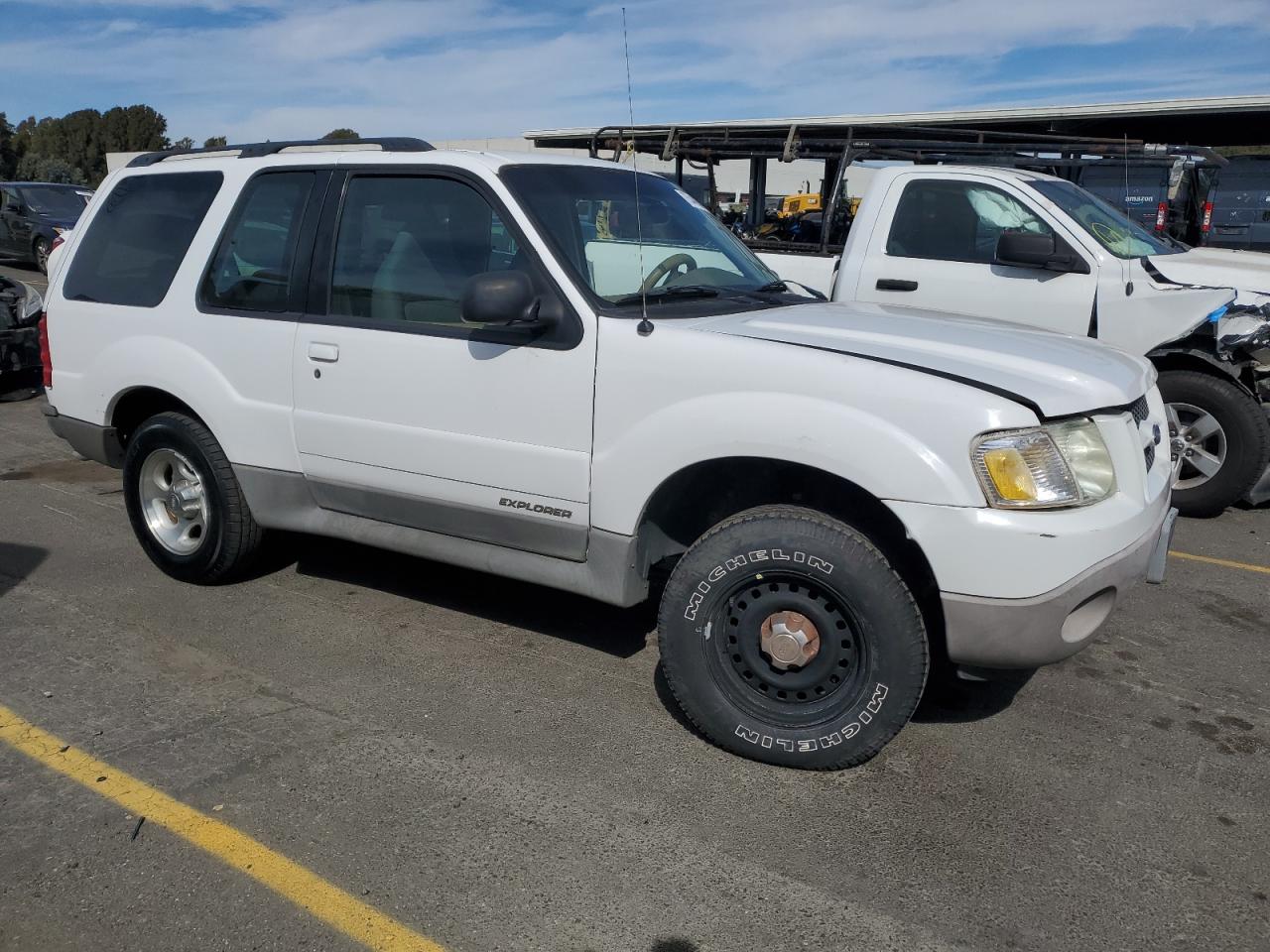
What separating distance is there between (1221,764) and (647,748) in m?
1.88

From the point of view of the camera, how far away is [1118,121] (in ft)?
67.6

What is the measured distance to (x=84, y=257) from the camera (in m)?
5.17

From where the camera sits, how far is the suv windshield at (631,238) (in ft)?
12.7

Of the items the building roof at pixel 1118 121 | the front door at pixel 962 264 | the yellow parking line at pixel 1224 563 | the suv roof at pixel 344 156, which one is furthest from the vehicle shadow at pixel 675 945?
the building roof at pixel 1118 121

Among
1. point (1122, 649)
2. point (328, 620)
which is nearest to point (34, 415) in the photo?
point (328, 620)

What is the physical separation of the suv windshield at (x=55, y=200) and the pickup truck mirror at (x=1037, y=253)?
62.9 ft

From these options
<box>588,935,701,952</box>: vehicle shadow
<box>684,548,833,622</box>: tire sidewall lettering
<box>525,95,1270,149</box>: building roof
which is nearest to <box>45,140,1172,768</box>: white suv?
<box>684,548,833,622</box>: tire sidewall lettering

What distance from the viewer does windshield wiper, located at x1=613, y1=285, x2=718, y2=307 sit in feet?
12.4

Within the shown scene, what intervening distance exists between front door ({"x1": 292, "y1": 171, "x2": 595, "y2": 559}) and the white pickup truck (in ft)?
10.2

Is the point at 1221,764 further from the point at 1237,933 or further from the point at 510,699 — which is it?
the point at 510,699

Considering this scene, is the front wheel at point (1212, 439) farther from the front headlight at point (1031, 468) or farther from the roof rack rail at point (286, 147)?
the roof rack rail at point (286, 147)

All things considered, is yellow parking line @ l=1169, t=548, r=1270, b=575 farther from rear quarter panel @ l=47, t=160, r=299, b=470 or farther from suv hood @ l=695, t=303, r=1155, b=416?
rear quarter panel @ l=47, t=160, r=299, b=470

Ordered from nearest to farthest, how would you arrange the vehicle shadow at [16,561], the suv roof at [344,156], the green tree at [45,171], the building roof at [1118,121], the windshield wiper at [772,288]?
the suv roof at [344,156] < the windshield wiper at [772,288] < the vehicle shadow at [16,561] < the building roof at [1118,121] < the green tree at [45,171]

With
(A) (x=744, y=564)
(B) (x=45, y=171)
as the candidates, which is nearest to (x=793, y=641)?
(A) (x=744, y=564)
